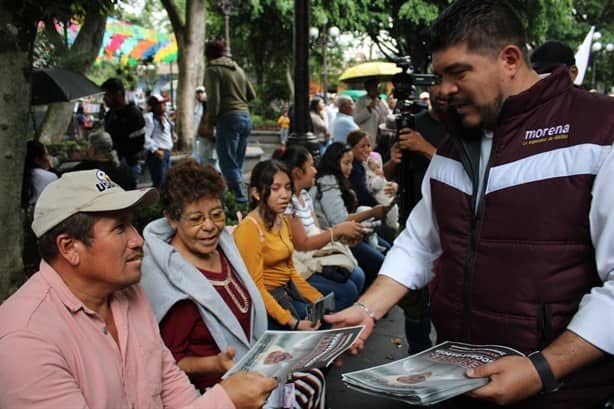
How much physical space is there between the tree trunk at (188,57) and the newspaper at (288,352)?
1066 cm

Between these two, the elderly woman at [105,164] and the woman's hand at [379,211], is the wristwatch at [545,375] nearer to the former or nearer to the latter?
the woman's hand at [379,211]

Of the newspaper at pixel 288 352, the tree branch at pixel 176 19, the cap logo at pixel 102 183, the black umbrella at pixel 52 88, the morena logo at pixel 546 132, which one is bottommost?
the newspaper at pixel 288 352

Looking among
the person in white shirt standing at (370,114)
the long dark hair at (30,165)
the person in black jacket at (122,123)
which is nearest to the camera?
the long dark hair at (30,165)

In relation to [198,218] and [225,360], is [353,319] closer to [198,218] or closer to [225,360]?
[225,360]

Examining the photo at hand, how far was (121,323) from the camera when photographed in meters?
2.09

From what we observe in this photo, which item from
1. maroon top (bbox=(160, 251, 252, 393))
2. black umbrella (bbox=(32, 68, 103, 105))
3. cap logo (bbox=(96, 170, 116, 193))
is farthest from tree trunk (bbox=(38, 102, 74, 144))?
cap logo (bbox=(96, 170, 116, 193))

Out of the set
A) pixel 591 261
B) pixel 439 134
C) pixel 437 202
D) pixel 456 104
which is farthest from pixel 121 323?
pixel 439 134

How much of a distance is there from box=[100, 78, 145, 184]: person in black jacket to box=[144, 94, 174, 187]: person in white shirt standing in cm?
130

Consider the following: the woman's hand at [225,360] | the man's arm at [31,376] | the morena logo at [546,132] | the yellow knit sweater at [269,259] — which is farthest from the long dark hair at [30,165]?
the morena logo at [546,132]

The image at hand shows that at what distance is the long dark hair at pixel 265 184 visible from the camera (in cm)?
394

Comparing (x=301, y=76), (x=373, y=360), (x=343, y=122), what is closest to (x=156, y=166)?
(x=343, y=122)

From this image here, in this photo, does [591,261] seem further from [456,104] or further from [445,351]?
[456,104]

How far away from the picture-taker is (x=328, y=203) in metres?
5.53

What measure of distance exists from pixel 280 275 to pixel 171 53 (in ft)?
98.9
